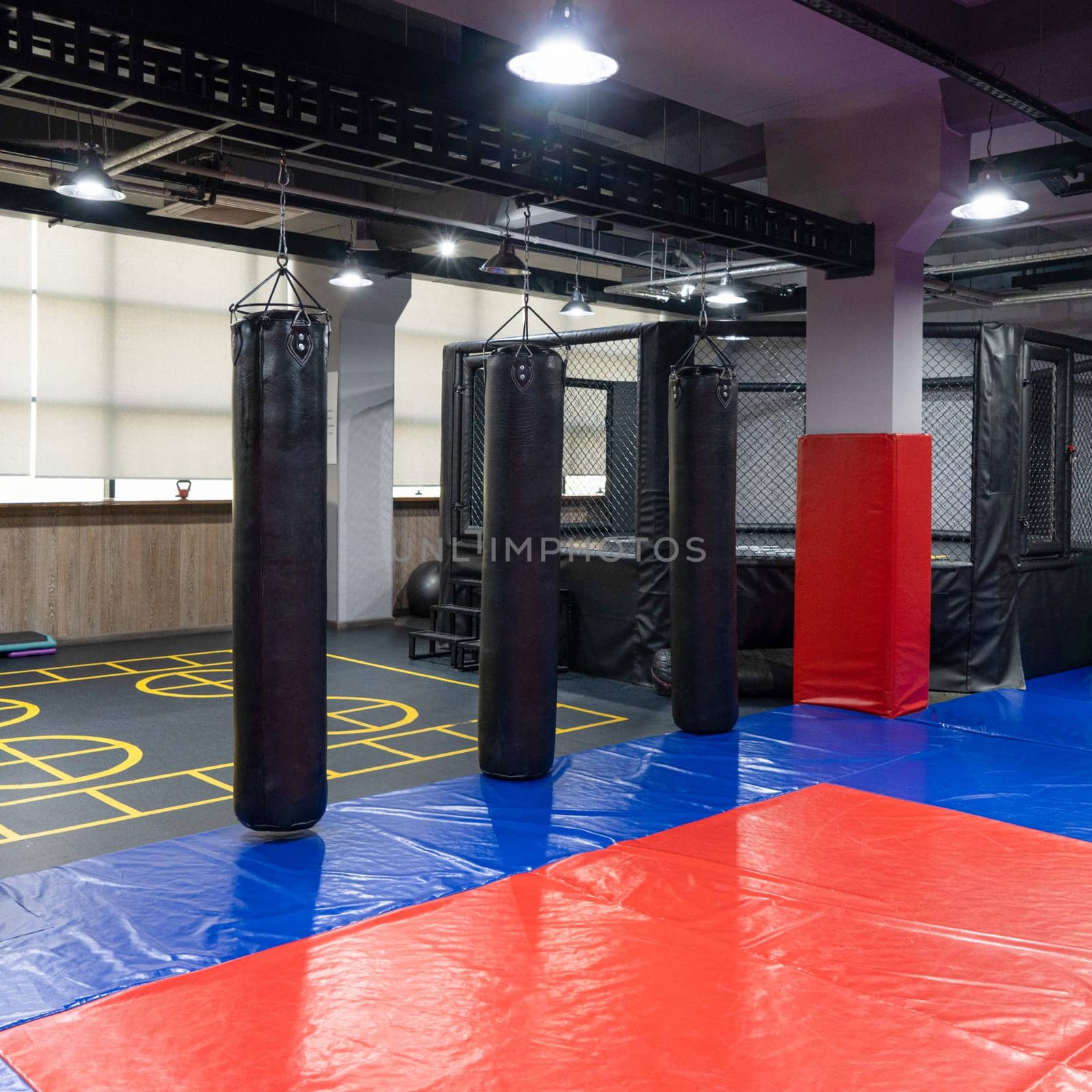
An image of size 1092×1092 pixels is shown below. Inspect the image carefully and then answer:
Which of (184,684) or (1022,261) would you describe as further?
(1022,261)

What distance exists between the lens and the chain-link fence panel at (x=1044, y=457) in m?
8.26

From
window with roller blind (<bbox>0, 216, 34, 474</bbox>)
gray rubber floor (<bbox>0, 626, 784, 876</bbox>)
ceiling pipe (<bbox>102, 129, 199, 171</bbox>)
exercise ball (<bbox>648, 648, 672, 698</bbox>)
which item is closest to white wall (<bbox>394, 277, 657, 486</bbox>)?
gray rubber floor (<bbox>0, 626, 784, 876</bbox>)

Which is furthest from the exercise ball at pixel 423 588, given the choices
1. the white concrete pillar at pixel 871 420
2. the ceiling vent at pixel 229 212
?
the white concrete pillar at pixel 871 420

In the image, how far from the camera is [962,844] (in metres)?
4.38

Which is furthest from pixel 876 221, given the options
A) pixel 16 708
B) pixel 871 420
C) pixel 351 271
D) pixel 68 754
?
pixel 16 708

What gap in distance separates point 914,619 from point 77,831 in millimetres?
4916

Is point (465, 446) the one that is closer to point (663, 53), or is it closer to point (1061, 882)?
point (663, 53)

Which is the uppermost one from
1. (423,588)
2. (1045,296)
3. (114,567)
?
(1045,296)

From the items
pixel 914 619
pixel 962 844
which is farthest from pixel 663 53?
pixel 962 844

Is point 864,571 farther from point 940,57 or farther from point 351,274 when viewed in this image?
point 351,274

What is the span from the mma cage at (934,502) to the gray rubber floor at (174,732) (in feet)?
2.52

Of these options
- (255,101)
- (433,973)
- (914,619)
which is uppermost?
(255,101)

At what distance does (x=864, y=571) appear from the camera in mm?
6824

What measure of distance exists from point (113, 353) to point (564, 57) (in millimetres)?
7223
